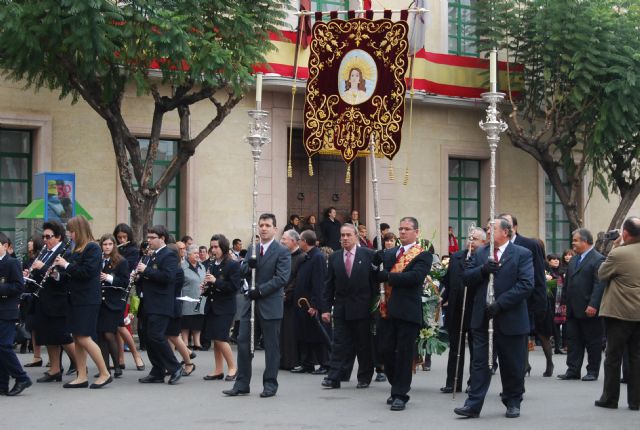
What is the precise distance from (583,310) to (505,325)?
3939mm

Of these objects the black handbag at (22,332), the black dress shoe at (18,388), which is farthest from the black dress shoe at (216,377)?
the black handbag at (22,332)

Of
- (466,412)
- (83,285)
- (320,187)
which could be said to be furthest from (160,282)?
(320,187)

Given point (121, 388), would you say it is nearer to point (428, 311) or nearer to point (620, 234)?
point (428, 311)

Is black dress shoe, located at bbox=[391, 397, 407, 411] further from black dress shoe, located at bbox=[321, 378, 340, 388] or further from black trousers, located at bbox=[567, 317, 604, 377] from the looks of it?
black trousers, located at bbox=[567, 317, 604, 377]

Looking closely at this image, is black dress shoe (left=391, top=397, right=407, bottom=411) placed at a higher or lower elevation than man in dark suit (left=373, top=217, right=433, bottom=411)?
lower

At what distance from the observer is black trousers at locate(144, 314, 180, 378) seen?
1310 centimetres

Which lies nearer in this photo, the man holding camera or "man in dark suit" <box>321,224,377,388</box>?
the man holding camera

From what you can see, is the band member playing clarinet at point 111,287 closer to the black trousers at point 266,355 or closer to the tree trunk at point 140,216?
the black trousers at point 266,355

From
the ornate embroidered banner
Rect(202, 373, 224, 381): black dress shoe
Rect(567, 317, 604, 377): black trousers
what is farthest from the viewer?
the ornate embroidered banner

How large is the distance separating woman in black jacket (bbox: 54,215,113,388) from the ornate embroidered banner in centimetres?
376

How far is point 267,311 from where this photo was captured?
12297 mm

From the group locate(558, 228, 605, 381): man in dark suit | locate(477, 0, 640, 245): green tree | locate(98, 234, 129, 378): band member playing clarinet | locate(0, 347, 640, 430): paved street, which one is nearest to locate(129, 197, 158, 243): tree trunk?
locate(98, 234, 129, 378): band member playing clarinet

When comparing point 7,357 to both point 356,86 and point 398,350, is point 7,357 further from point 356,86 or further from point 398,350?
point 356,86

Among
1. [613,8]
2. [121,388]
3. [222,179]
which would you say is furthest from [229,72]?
[613,8]
